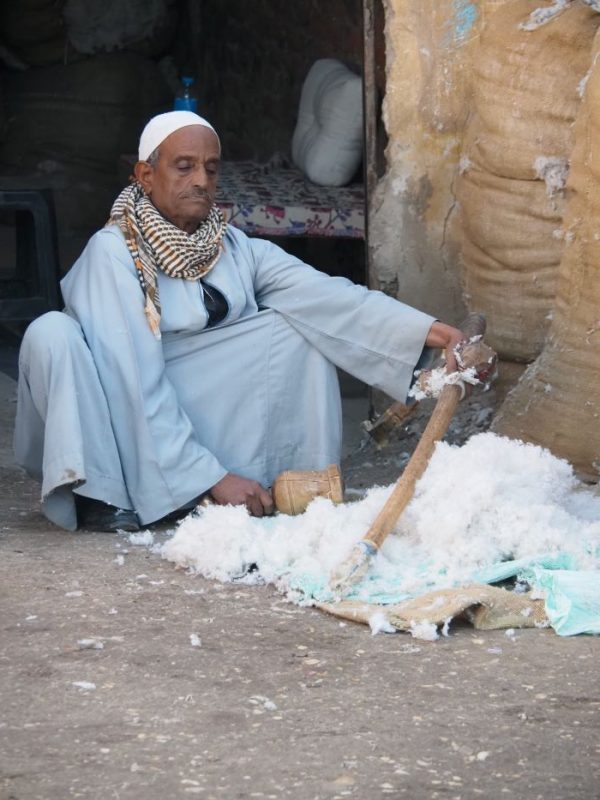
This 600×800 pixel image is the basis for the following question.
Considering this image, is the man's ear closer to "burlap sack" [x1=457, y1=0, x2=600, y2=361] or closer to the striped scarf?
the striped scarf

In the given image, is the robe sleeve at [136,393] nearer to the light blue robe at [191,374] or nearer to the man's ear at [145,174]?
the light blue robe at [191,374]

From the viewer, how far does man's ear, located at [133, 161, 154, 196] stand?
12.2ft

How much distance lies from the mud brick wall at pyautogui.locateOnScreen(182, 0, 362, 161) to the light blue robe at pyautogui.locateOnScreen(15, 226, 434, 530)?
136 inches

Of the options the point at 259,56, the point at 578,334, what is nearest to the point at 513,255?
the point at 578,334

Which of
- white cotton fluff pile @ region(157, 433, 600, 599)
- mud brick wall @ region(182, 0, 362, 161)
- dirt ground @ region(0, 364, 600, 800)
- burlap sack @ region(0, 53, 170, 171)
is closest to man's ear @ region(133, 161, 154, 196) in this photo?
white cotton fluff pile @ region(157, 433, 600, 599)

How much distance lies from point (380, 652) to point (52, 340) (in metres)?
1.25

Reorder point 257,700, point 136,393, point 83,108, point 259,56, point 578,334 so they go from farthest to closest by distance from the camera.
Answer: point 83,108, point 259,56, point 578,334, point 136,393, point 257,700

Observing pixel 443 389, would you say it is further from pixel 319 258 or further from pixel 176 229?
pixel 319 258

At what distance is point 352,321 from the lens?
148 inches

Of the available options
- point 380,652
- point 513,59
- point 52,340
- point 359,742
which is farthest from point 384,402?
point 359,742

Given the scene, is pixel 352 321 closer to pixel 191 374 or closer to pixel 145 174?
pixel 191 374

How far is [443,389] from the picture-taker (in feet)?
11.0

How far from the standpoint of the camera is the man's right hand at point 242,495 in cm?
357

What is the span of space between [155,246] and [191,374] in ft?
1.23
